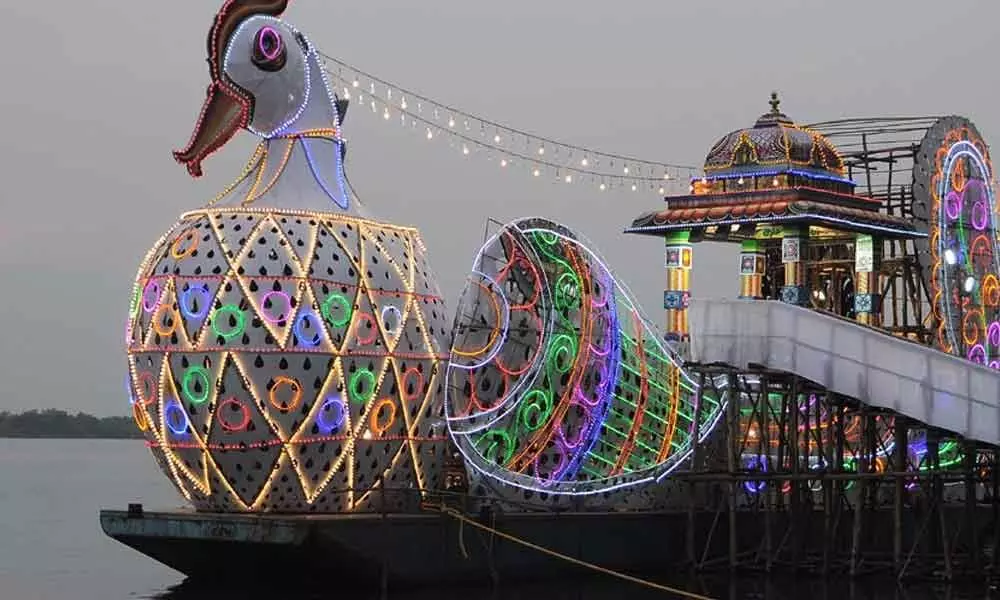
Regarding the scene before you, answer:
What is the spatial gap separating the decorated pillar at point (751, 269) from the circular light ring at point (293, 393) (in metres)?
19.4

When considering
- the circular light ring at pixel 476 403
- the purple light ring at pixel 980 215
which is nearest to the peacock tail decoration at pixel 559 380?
the circular light ring at pixel 476 403

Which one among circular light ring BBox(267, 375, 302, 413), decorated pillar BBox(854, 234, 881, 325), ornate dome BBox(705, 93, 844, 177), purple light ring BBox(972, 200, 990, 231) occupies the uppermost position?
ornate dome BBox(705, 93, 844, 177)

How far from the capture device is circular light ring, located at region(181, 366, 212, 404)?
3403cm

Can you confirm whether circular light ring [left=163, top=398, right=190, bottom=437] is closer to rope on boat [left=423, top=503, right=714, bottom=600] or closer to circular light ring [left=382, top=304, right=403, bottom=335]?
circular light ring [left=382, top=304, right=403, bottom=335]

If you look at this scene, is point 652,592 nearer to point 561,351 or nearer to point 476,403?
point 476,403

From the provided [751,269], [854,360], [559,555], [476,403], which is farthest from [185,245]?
[751,269]

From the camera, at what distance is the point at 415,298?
36.0 meters

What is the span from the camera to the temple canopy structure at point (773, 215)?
4806cm

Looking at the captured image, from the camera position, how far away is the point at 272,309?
34031 mm

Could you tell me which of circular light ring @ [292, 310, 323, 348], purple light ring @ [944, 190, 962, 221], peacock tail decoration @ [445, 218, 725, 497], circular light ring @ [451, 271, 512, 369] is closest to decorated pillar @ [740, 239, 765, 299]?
purple light ring @ [944, 190, 962, 221]

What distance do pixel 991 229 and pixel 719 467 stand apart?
534 inches

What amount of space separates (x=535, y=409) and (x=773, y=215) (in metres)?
11.6

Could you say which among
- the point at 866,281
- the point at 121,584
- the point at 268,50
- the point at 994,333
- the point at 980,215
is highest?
the point at 268,50

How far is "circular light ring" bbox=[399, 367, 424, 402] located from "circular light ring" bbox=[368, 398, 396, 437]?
12.0 inches
